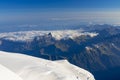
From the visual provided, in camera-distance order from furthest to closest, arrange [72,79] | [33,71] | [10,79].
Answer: [72,79]
[33,71]
[10,79]

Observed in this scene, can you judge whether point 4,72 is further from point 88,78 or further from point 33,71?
point 88,78

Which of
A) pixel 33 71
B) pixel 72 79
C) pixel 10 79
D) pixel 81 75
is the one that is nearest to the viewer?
pixel 10 79

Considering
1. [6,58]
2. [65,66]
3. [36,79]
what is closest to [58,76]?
[36,79]

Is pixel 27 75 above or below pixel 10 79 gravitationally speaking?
below

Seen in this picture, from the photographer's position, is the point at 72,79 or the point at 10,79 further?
the point at 72,79

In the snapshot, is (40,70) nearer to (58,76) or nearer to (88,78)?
(58,76)

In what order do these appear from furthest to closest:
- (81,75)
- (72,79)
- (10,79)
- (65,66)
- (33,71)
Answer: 1. (65,66)
2. (81,75)
3. (72,79)
4. (33,71)
5. (10,79)

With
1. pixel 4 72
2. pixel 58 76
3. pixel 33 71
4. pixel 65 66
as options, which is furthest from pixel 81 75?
pixel 4 72

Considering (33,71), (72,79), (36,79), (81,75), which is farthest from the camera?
(81,75)

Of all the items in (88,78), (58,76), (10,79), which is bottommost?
(88,78)
